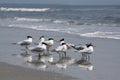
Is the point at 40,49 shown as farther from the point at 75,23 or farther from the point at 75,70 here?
the point at 75,23

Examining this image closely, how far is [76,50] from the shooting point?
52.5 ft

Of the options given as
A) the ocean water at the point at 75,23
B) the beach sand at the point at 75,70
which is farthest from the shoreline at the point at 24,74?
the ocean water at the point at 75,23

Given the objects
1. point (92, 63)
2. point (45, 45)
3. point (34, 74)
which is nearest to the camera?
point (34, 74)

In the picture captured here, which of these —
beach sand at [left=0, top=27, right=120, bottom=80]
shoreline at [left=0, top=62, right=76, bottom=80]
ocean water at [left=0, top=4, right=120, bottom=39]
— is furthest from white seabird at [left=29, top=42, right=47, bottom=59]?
ocean water at [left=0, top=4, right=120, bottom=39]

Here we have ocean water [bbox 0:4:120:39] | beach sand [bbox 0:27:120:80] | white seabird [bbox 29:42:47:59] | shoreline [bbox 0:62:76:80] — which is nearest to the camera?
shoreline [bbox 0:62:76:80]

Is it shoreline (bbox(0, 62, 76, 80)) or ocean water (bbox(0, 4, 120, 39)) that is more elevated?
shoreline (bbox(0, 62, 76, 80))

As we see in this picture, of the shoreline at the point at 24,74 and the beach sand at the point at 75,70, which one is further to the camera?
the beach sand at the point at 75,70

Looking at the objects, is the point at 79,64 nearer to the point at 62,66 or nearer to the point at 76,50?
the point at 62,66

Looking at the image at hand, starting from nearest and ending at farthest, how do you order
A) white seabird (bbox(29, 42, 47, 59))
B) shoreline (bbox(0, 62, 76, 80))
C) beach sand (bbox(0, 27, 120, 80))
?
shoreline (bbox(0, 62, 76, 80)) < beach sand (bbox(0, 27, 120, 80)) < white seabird (bbox(29, 42, 47, 59))

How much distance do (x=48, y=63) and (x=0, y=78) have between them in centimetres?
325

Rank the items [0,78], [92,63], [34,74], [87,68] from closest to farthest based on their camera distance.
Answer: [0,78], [34,74], [87,68], [92,63]

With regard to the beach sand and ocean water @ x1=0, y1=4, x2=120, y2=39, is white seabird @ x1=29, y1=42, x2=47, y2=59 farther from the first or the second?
ocean water @ x1=0, y1=4, x2=120, y2=39

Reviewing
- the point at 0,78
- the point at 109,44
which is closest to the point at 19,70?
the point at 0,78

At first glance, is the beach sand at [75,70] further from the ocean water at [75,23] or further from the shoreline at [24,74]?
the ocean water at [75,23]
